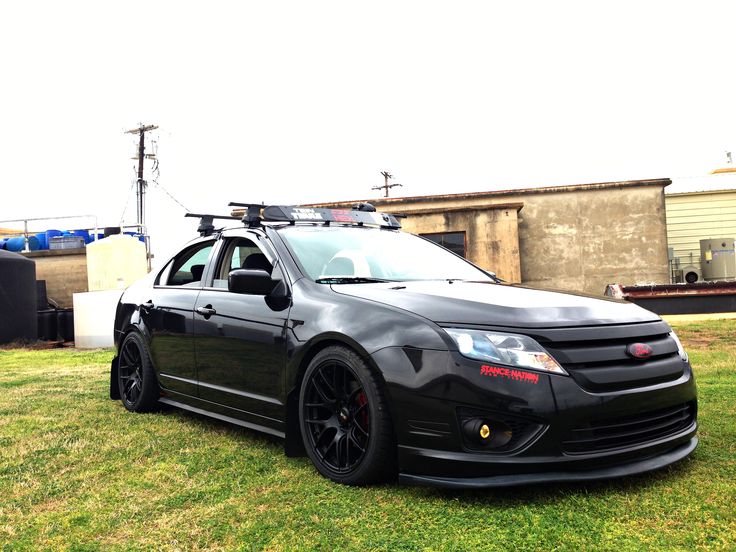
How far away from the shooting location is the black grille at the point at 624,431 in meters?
2.98

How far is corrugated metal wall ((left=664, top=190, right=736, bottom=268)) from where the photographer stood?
2578 centimetres

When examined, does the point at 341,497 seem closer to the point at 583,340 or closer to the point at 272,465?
the point at 272,465

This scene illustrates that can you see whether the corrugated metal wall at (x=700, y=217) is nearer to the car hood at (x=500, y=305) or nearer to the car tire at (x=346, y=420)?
the car hood at (x=500, y=305)

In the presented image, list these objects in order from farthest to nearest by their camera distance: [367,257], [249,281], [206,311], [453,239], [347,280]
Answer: [453,239] → [206,311] → [367,257] → [347,280] → [249,281]

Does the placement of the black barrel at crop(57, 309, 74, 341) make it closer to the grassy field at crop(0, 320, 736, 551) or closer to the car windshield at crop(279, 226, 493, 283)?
the grassy field at crop(0, 320, 736, 551)

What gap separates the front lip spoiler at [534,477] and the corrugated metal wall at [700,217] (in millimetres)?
25110

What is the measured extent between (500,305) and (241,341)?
178 cm

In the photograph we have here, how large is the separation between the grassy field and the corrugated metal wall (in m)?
23.5

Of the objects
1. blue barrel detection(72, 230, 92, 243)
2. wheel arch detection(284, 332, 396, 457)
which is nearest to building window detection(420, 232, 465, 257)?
blue barrel detection(72, 230, 92, 243)

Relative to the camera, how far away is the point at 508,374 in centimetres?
297

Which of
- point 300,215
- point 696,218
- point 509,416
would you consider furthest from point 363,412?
point 696,218

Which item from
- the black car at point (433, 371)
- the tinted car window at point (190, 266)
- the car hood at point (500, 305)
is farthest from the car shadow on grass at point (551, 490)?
the tinted car window at point (190, 266)

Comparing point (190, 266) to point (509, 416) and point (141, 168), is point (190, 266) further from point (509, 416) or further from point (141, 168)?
point (141, 168)

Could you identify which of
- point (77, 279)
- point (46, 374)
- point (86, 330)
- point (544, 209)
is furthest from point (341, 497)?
point (77, 279)
